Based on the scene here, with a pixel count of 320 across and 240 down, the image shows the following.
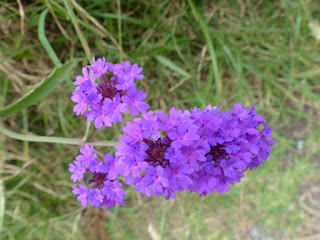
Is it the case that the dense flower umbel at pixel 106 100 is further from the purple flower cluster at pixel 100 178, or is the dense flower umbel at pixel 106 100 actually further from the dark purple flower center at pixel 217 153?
the dark purple flower center at pixel 217 153

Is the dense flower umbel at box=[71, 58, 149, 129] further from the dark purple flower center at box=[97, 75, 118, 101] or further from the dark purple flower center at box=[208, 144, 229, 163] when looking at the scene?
the dark purple flower center at box=[208, 144, 229, 163]

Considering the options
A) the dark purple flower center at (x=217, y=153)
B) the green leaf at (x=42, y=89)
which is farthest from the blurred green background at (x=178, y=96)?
the dark purple flower center at (x=217, y=153)

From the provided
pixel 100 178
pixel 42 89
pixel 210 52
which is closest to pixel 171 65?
pixel 210 52

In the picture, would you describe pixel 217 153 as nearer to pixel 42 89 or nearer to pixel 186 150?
pixel 186 150

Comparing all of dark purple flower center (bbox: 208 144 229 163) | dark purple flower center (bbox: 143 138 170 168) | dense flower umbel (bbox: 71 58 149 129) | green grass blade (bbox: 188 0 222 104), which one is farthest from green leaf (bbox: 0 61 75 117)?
green grass blade (bbox: 188 0 222 104)

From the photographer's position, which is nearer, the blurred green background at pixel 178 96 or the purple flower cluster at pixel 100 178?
the purple flower cluster at pixel 100 178
